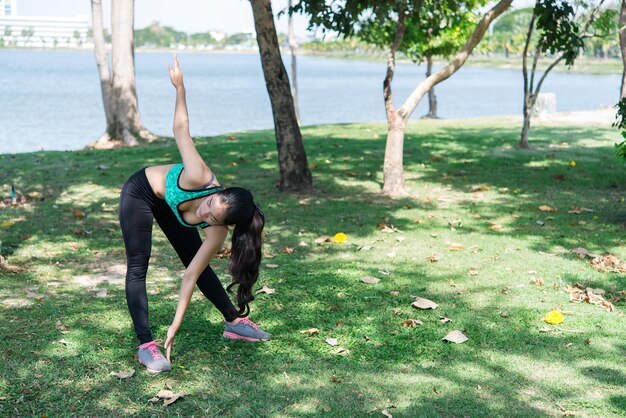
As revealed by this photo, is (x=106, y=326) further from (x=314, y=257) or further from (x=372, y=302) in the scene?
(x=314, y=257)

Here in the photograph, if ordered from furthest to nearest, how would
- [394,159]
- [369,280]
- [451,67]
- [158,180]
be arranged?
1. [394,159]
2. [451,67]
3. [369,280]
4. [158,180]

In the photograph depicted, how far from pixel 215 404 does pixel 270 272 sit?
8.90 feet

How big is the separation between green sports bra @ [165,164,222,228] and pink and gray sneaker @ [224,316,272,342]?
3.13 feet

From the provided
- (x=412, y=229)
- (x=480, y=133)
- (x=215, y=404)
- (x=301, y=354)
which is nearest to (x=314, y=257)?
(x=412, y=229)

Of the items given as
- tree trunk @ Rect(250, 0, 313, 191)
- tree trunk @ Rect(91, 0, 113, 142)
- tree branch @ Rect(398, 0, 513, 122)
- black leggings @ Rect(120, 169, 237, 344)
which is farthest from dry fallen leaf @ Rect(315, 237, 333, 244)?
tree trunk @ Rect(91, 0, 113, 142)

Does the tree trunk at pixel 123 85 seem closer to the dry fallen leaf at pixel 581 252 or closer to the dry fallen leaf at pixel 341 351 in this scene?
the dry fallen leaf at pixel 581 252

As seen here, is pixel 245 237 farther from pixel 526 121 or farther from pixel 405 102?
pixel 526 121

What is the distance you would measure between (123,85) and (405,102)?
8.88 m

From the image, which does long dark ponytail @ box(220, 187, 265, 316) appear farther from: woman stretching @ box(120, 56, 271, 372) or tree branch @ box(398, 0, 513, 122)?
tree branch @ box(398, 0, 513, 122)

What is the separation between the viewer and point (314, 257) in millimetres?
7598

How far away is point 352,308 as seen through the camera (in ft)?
19.4

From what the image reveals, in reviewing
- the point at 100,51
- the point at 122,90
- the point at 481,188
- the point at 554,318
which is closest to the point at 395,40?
the point at 481,188

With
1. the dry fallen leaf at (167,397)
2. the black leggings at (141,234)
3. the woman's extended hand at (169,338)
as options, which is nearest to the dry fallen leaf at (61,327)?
the black leggings at (141,234)

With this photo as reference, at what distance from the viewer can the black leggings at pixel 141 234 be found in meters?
4.70
